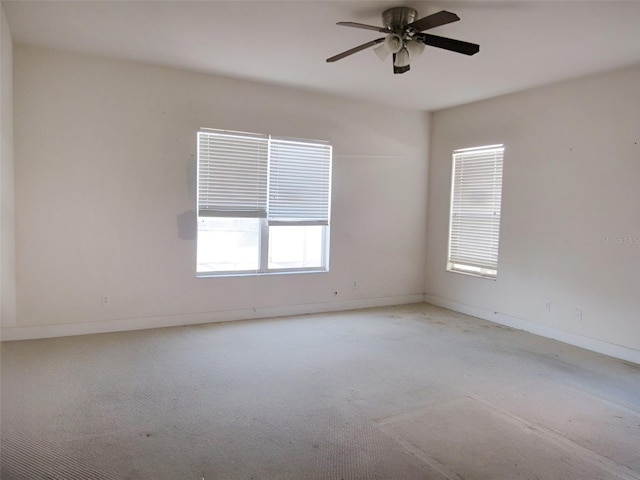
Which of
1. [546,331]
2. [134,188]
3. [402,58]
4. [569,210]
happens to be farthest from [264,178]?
[546,331]

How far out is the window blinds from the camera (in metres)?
4.85

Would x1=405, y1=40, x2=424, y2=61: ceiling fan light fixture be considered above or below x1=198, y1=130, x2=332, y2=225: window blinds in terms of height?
above

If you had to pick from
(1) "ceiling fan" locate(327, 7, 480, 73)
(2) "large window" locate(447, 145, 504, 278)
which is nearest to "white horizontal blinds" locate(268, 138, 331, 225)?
(2) "large window" locate(447, 145, 504, 278)

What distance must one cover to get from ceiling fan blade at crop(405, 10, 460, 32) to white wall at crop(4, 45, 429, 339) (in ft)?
Answer: 8.29

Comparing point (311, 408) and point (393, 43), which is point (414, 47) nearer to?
point (393, 43)

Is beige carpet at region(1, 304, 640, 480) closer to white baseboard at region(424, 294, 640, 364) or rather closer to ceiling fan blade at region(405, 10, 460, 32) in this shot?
white baseboard at region(424, 294, 640, 364)

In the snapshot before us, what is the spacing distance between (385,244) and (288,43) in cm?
318

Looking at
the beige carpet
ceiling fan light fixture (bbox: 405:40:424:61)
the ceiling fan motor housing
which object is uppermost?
the ceiling fan motor housing

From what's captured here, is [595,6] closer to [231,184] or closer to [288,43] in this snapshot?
[288,43]

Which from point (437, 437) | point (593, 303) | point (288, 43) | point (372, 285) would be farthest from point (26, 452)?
point (593, 303)

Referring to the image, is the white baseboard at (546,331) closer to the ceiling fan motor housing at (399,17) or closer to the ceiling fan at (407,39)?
the ceiling fan at (407,39)

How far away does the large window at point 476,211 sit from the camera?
17.6 feet

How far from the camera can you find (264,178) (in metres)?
5.15

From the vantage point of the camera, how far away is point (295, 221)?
5.39m
